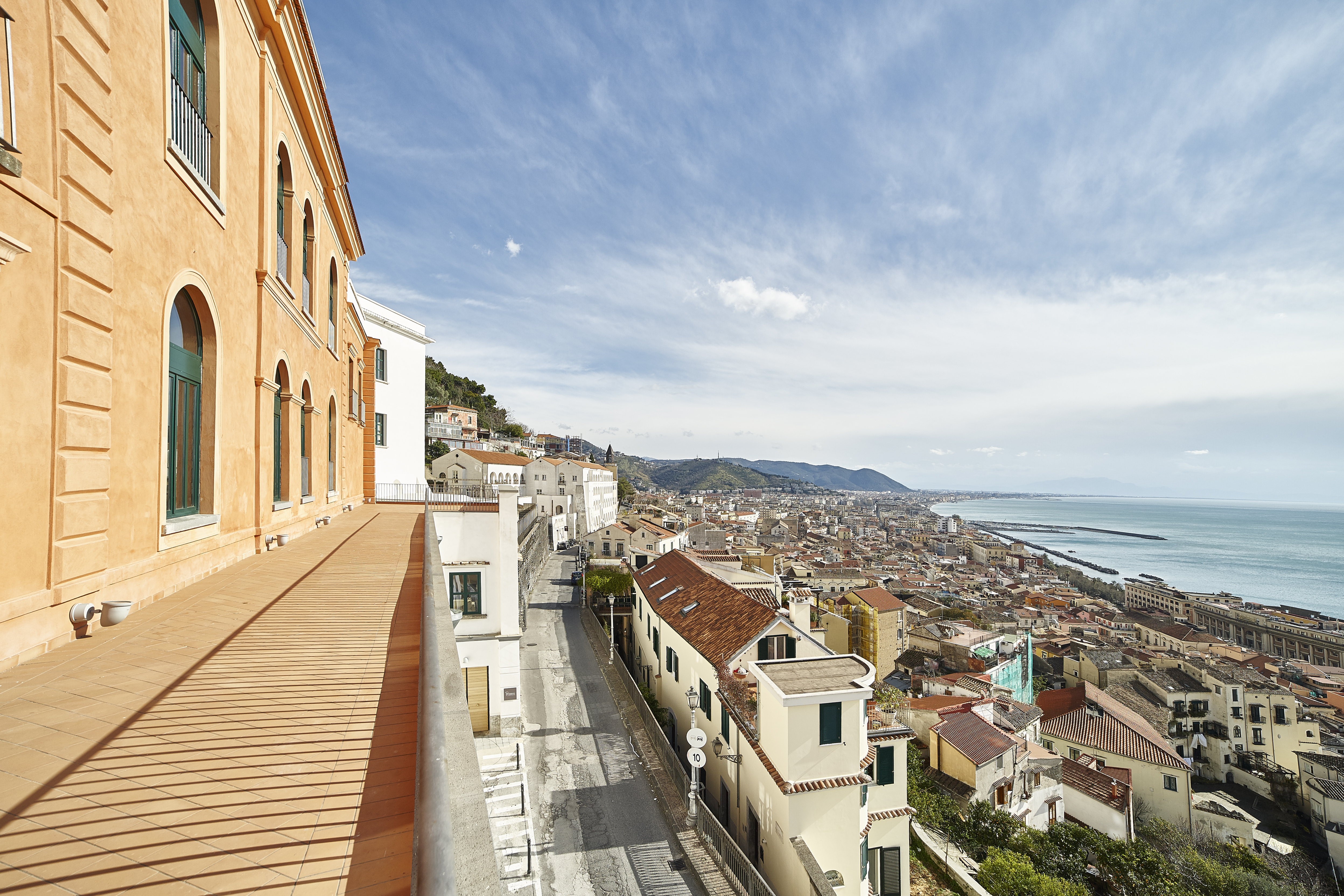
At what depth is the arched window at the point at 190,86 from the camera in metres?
5.09

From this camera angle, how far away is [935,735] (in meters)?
20.4

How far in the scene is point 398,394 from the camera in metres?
21.7

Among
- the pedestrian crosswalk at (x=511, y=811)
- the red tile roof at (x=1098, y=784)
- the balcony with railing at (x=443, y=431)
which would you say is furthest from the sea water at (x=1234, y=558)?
the balcony with railing at (x=443, y=431)

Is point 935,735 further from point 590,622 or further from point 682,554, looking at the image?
point 590,622

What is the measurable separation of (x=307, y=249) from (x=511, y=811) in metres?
11.8

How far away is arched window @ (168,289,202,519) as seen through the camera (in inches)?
201

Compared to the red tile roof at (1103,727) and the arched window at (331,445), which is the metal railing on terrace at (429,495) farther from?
the red tile roof at (1103,727)

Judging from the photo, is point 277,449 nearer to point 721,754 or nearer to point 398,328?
point 721,754

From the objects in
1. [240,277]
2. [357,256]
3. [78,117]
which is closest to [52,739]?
[78,117]

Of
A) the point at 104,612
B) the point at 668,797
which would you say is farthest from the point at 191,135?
the point at 668,797

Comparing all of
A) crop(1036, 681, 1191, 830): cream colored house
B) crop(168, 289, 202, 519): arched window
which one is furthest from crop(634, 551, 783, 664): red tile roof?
crop(1036, 681, 1191, 830): cream colored house

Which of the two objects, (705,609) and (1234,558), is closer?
(705,609)

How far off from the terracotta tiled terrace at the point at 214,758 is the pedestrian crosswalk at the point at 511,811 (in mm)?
6080

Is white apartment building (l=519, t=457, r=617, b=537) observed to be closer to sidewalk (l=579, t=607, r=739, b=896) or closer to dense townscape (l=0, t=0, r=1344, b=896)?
dense townscape (l=0, t=0, r=1344, b=896)
